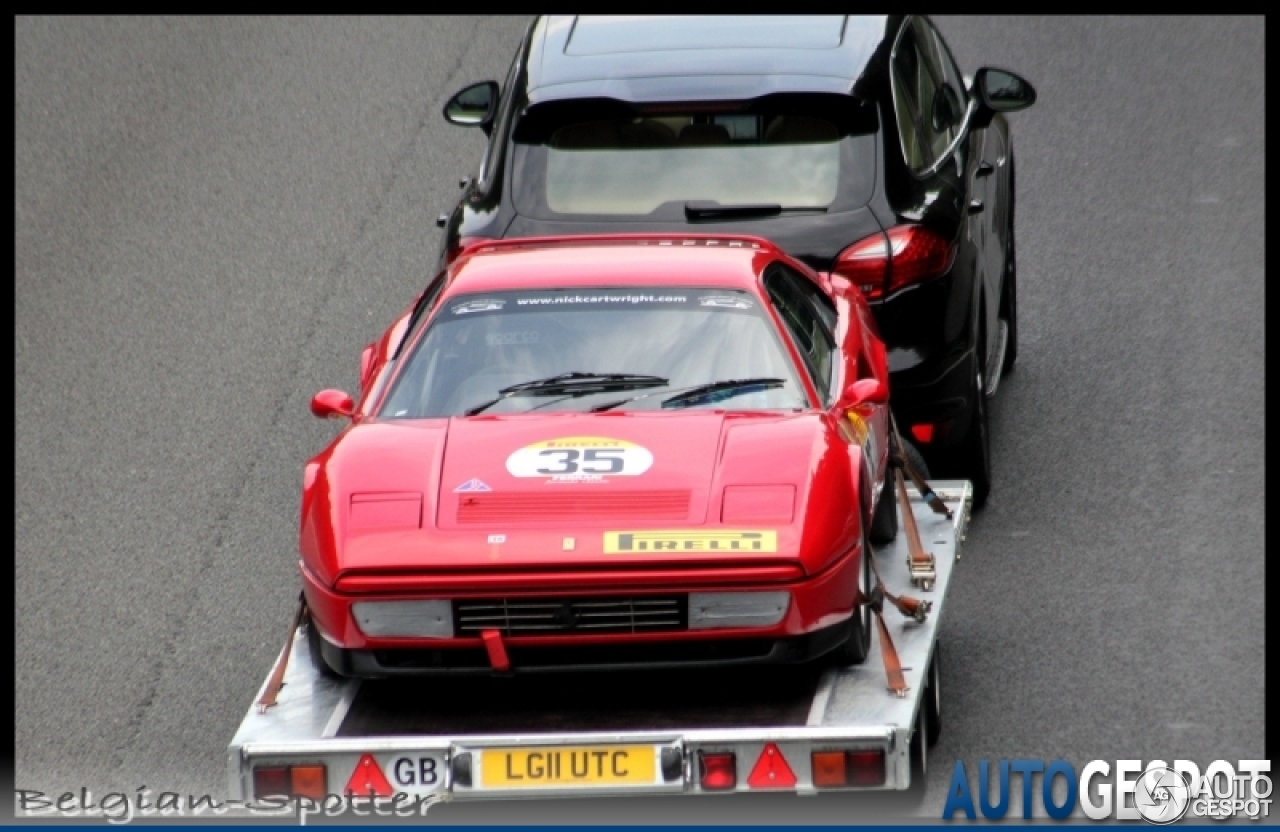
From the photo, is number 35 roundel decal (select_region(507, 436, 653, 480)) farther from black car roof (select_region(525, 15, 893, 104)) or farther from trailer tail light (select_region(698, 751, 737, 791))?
black car roof (select_region(525, 15, 893, 104))

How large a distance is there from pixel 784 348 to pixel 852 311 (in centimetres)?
107

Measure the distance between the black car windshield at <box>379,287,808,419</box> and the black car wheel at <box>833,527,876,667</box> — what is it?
69cm

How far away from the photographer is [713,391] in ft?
28.1

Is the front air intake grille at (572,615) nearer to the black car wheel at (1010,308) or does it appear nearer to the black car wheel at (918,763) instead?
the black car wheel at (918,763)

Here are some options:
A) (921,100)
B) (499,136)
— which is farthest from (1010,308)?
(499,136)

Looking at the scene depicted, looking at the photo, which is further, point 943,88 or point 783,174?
point 943,88

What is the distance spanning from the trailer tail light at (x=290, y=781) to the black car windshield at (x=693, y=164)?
3.74 meters

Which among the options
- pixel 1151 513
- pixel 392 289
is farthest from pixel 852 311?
pixel 392 289

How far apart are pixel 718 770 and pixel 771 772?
15cm

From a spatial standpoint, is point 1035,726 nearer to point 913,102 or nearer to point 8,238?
point 913,102

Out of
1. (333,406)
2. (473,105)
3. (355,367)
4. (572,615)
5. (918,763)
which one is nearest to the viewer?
(572,615)

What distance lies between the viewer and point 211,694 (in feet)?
30.7

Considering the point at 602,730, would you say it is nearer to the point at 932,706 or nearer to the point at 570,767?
the point at 570,767

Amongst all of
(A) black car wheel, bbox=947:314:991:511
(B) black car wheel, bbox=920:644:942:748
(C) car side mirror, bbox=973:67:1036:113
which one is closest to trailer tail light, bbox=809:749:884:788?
(B) black car wheel, bbox=920:644:942:748
